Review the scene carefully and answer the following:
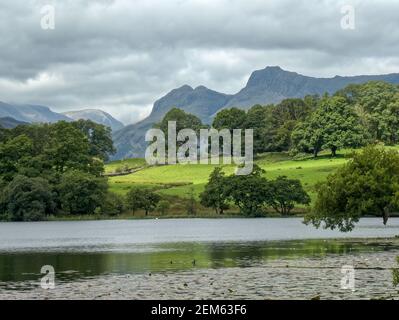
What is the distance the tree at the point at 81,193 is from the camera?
6969 inches

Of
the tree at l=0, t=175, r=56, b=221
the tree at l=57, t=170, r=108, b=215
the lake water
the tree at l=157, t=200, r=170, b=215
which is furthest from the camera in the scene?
the tree at l=157, t=200, r=170, b=215

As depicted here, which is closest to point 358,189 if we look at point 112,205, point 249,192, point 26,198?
point 249,192

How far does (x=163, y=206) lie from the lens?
180 meters

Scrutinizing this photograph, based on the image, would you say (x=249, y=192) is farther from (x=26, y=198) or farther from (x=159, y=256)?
(x=159, y=256)

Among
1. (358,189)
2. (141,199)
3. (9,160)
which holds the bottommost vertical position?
(358,189)

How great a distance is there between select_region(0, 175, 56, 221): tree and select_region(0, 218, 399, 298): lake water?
4258 cm

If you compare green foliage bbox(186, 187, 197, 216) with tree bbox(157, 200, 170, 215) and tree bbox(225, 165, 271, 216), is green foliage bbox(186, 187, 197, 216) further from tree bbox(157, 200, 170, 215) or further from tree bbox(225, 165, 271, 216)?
tree bbox(225, 165, 271, 216)

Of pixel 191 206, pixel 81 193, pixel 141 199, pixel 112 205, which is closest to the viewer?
pixel 81 193

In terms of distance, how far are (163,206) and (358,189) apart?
90780 mm

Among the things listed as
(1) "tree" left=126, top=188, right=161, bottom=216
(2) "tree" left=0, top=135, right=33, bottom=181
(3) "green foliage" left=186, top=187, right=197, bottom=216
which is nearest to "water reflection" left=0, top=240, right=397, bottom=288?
(1) "tree" left=126, top=188, right=161, bottom=216

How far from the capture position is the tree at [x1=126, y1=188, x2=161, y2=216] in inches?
7072

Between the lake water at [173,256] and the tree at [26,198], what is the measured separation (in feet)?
140

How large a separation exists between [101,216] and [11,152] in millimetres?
34480

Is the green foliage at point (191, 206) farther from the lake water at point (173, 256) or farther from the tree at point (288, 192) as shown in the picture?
the lake water at point (173, 256)
